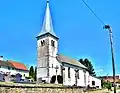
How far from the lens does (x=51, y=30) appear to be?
2803 inches

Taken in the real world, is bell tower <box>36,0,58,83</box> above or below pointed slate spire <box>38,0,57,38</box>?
below

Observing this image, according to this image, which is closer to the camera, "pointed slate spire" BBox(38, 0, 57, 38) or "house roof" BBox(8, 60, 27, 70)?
"pointed slate spire" BBox(38, 0, 57, 38)

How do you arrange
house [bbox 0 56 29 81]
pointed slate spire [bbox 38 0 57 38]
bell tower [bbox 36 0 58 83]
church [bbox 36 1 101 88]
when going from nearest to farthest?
church [bbox 36 1 101 88] < bell tower [bbox 36 0 58 83] < pointed slate spire [bbox 38 0 57 38] < house [bbox 0 56 29 81]

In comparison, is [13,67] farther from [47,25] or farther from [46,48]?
[47,25]

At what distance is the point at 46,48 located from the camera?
67.0 metres

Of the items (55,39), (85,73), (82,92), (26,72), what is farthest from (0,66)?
(82,92)

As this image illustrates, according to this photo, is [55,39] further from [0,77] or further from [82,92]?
[0,77]

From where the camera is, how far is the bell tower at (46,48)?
64.8 metres

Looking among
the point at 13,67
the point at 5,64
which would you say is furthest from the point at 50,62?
the point at 13,67

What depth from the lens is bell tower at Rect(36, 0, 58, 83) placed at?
213ft

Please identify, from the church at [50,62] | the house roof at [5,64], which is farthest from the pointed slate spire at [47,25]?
the house roof at [5,64]

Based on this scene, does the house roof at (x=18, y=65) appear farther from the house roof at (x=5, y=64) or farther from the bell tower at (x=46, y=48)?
the bell tower at (x=46, y=48)

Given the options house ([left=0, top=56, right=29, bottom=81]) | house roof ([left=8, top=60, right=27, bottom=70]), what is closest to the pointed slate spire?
house ([left=0, top=56, right=29, bottom=81])

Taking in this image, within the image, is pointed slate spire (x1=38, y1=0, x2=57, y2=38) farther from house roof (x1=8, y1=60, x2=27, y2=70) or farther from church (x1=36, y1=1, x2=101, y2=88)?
house roof (x1=8, y1=60, x2=27, y2=70)
